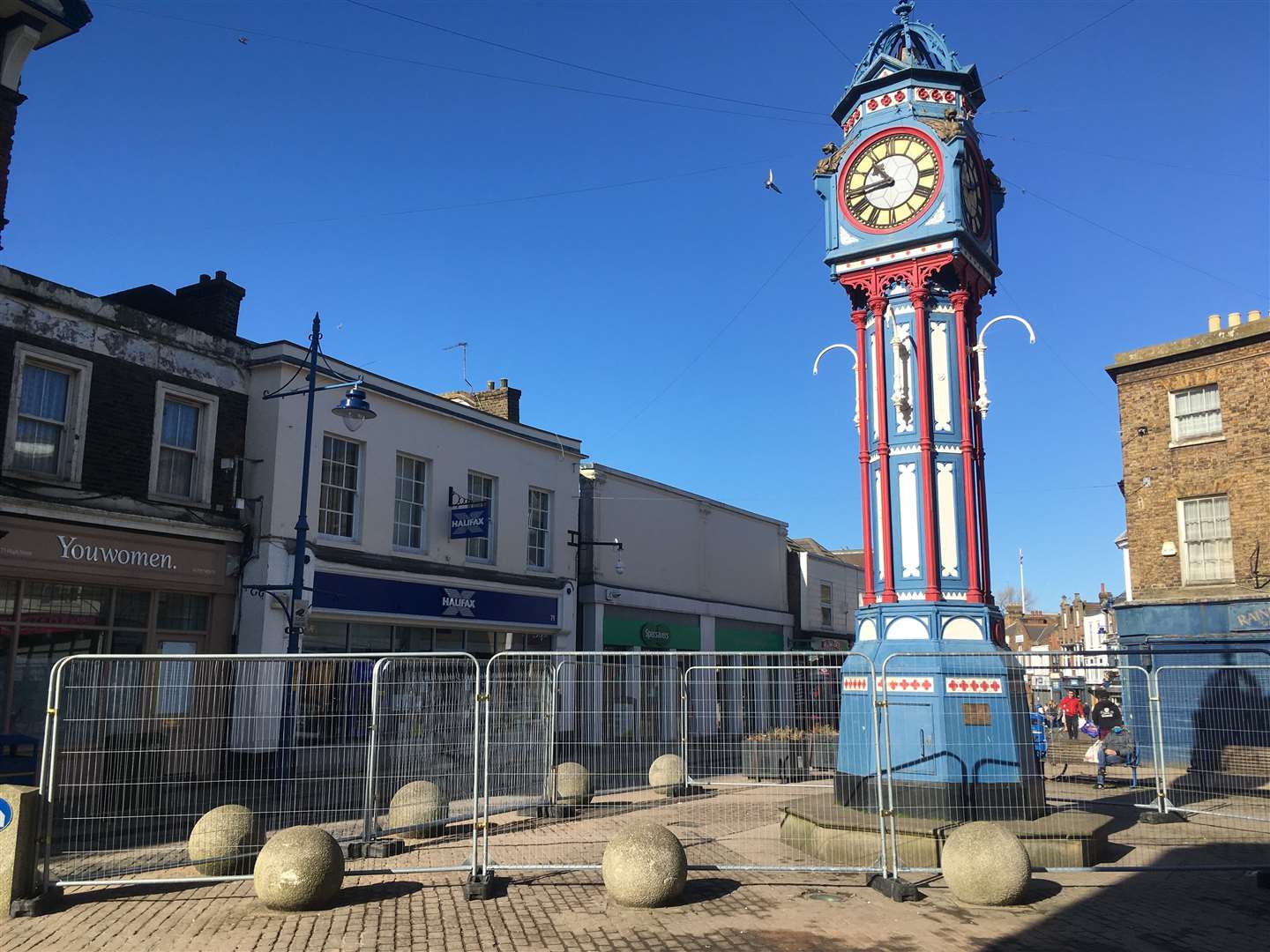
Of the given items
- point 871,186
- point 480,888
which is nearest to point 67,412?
point 480,888

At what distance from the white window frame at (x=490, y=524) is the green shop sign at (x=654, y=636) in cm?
643

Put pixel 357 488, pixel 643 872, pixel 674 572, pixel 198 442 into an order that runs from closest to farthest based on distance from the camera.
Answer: pixel 643 872, pixel 198 442, pixel 357 488, pixel 674 572

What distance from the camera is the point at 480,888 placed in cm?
841

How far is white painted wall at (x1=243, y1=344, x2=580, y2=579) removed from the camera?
1805cm

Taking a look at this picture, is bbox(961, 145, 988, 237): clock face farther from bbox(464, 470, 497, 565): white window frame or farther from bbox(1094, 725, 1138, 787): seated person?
bbox(464, 470, 497, 565): white window frame

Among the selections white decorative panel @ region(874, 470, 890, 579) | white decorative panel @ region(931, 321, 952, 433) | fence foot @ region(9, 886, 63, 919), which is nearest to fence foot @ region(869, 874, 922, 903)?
white decorative panel @ region(874, 470, 890, 579)

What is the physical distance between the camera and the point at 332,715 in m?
10.1

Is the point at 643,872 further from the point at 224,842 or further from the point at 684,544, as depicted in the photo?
the point at 684,544

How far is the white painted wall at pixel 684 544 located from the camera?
27234 millimetres

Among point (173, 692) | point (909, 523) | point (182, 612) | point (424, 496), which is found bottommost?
point (173, 692)

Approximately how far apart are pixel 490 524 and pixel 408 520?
2.51 metres

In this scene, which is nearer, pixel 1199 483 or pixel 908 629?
pixel 908 629

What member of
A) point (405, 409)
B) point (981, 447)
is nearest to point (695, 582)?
point (405, 409)

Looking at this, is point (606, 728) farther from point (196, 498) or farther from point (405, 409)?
point (405, 409)
